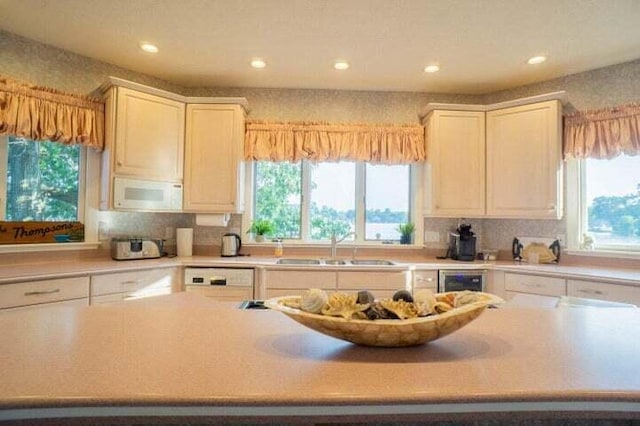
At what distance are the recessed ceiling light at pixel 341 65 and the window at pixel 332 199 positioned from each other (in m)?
0.92

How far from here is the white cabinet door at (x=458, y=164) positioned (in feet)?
10.6

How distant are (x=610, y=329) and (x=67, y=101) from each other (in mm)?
3479

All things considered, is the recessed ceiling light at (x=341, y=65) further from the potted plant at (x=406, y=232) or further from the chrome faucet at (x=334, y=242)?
the potted plant at (x=406, y=232)

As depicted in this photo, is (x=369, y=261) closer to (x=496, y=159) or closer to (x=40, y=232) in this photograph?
(x=496, y=159)

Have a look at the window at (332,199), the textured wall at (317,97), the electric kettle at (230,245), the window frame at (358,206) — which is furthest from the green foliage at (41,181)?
the window at (332,199)

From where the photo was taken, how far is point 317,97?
139 inches

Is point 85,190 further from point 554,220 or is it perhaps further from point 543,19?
point 554,220

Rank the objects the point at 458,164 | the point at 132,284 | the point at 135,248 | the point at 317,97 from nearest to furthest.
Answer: the point at 132,284 → the point at 135,248 → the point at 458,164 → the point at 317,97

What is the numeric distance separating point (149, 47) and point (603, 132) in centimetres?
365

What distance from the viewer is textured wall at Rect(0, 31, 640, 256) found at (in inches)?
107

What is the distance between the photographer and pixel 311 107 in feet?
11.6

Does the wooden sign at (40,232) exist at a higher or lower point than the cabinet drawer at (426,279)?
higher

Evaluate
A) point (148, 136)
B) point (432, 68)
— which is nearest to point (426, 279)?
point (432, 68)

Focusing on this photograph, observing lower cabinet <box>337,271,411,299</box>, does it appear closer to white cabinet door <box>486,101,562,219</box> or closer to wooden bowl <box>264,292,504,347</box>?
white cabinet door <box>486,101,562,219</box>
